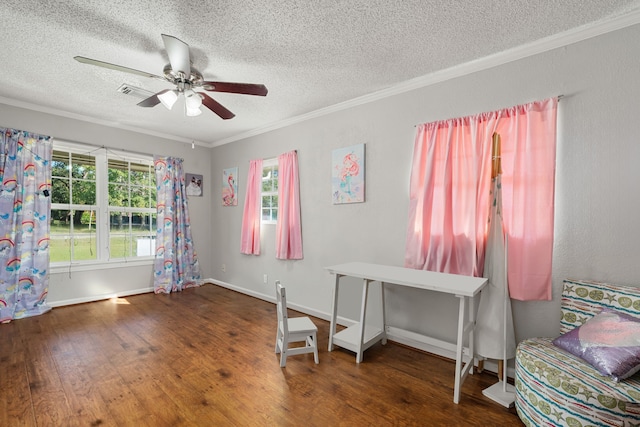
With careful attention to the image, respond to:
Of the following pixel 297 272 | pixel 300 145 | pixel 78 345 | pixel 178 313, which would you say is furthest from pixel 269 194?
pixel 78 345

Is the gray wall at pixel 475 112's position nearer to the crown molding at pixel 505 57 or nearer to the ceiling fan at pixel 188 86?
the crown molding at pixel 505 57

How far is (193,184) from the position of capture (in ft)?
16.5

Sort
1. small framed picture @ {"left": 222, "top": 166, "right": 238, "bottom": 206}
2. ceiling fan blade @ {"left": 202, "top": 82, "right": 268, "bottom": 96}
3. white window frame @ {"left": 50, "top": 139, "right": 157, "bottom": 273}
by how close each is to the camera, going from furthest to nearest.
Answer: small framed picture @ {"left": 222, "top": 166, "right": 238, "bottom": 206} → white window frame @ {"left": 50, "top": 139, "right": 157, "bottom": 273} → ceiling fan blade @ {"left": 202, "top": 82, "right": 268, "bottom": 96}

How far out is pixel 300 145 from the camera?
3807mm

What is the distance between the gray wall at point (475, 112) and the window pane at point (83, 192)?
238cm

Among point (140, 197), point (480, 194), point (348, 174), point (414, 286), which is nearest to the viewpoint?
point (414, 286)

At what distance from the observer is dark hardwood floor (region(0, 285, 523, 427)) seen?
5.80ft

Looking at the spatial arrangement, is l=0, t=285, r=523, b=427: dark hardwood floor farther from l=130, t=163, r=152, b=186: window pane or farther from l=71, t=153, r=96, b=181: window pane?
l=130, t=163, r=152, b=186: window pane

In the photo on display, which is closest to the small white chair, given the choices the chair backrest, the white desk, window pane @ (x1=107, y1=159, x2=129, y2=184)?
the chair backrest

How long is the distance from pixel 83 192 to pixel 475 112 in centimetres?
480

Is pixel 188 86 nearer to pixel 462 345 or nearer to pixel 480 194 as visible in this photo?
pixel 480 194

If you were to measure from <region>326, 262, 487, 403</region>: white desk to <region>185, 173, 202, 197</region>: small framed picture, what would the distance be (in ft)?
11.3

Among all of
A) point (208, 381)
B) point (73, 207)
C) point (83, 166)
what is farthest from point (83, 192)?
point (208, 381)

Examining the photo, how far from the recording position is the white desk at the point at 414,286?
1.92m
